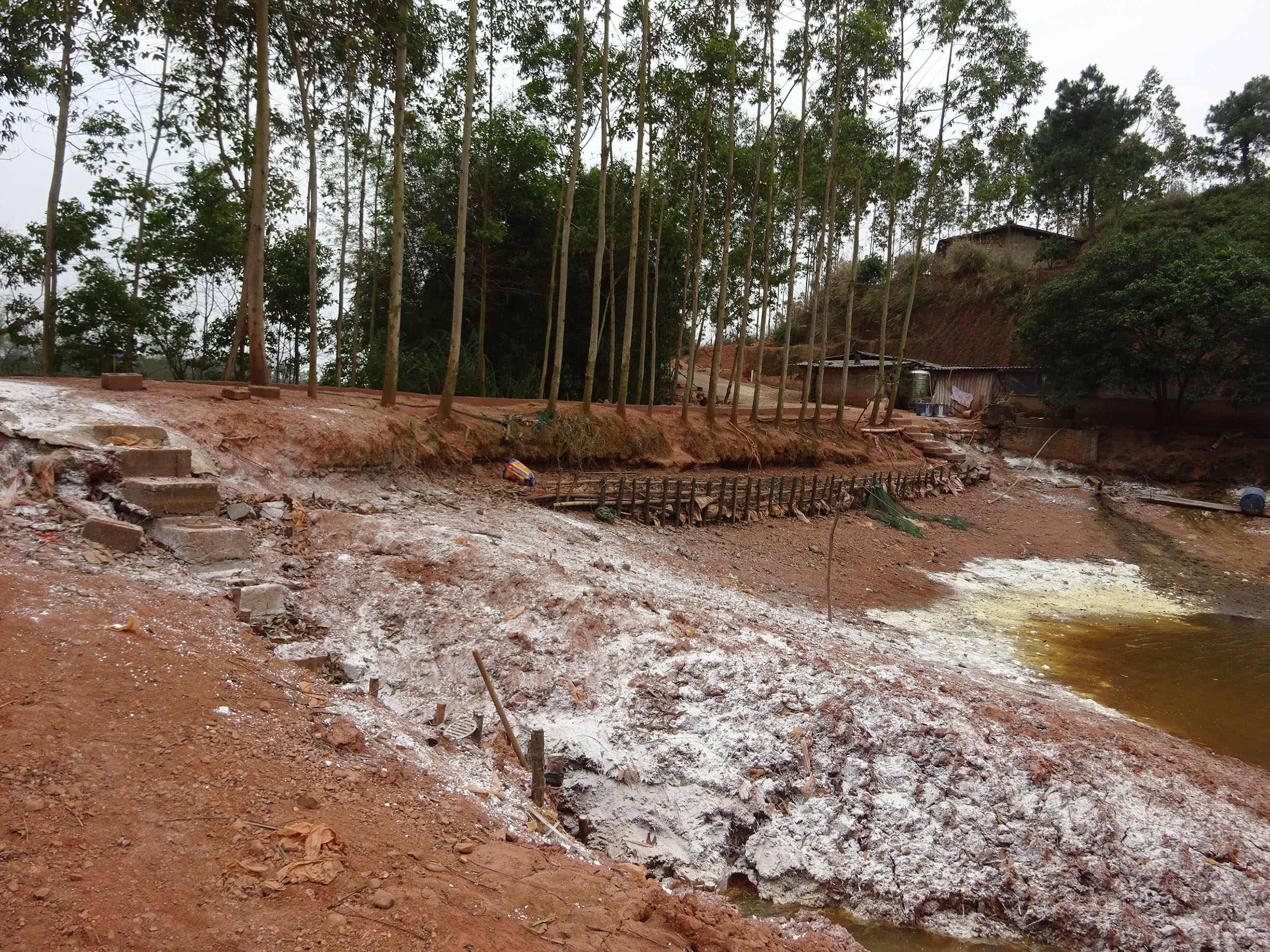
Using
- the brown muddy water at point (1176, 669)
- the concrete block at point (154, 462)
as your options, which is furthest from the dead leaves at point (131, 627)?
the brown muddy water at point (1176, 669)

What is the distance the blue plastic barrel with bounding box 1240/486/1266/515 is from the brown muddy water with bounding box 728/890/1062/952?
20.6 metres

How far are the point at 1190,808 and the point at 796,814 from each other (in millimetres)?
3197

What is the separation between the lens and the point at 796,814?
531 centimetres

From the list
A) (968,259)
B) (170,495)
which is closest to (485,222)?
(170,495)

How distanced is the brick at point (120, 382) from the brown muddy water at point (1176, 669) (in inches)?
483

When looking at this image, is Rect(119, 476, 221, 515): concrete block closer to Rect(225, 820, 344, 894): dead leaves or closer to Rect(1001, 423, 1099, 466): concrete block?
Rect(225, 820, 344, 894): dead leaves

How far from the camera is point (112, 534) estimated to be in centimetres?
612

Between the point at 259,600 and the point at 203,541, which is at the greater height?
the point at 203,541

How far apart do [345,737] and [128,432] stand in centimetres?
524

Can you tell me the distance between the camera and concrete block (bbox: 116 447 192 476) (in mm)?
7070

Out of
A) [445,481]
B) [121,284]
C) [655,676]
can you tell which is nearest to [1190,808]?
[655,676]

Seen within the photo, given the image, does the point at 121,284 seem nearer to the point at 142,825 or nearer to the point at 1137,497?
the point at 142,825

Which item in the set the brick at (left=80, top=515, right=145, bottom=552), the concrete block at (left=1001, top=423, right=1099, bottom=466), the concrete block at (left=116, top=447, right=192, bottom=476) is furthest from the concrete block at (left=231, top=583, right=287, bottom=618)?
the concrete block at (left=1001, top=423, right=1099, bottom=466)

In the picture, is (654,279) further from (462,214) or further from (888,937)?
(888,937)
